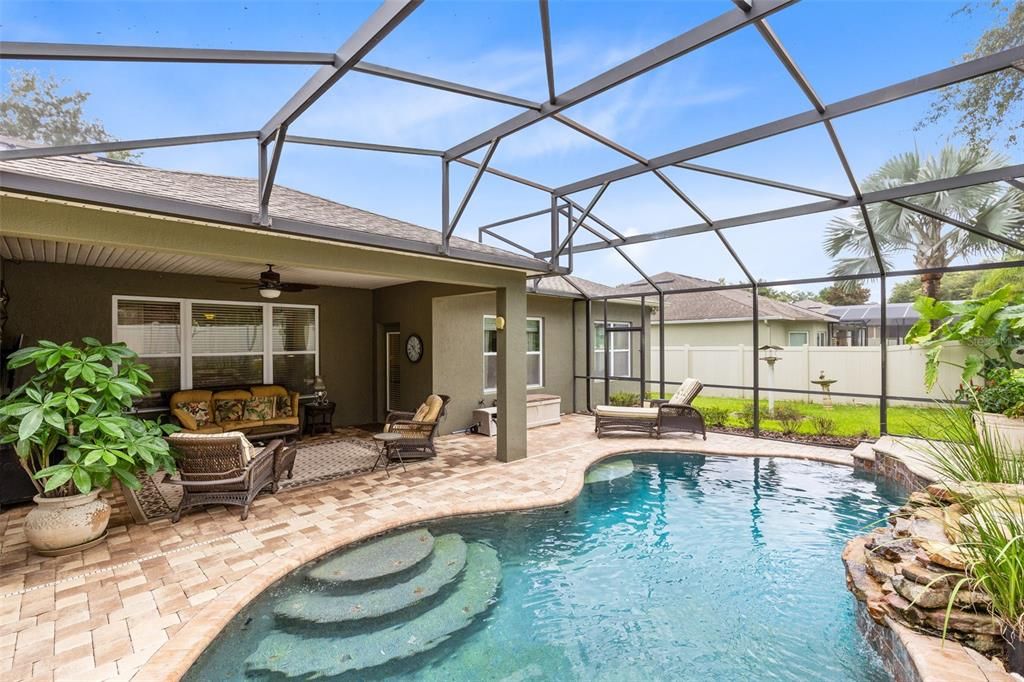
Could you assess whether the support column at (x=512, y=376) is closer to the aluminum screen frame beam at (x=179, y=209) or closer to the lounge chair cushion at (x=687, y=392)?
the aluminum screen frame beam at (x=179, y=209)

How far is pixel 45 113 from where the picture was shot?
23.5 ft

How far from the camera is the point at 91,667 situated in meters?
2.78

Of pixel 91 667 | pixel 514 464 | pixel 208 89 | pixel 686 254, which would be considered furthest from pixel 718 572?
pixel 686 254

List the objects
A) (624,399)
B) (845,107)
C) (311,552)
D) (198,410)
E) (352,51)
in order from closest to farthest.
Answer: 1. (352,51)
2. (311,552)
3. (845,107)
4. (198,410)
5. (624,399)

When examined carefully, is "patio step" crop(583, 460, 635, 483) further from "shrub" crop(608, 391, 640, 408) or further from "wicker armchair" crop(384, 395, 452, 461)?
"shrub" crop(608, 391, 640, 408)

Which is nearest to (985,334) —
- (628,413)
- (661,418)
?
(661,418)

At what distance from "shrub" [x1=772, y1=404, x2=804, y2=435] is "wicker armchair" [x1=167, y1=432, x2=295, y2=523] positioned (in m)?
9.93

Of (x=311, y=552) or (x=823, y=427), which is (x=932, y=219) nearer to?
(x=823, y=427)

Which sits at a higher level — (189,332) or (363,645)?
(189,332)

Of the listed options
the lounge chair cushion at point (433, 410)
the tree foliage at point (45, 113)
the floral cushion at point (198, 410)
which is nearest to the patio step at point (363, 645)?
the lounge chair cushion at point (433, 410)

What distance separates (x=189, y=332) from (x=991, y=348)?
43.2 ft

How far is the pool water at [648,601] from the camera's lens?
3.08 metres

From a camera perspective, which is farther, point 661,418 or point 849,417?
point 849,417

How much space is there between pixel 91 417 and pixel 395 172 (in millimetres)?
9318
